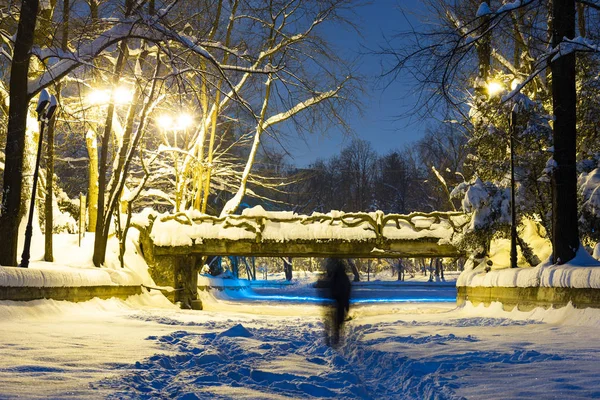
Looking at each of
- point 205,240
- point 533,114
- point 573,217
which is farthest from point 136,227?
point 573,217

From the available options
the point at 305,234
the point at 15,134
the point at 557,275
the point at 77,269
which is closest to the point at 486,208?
the point at 305,234

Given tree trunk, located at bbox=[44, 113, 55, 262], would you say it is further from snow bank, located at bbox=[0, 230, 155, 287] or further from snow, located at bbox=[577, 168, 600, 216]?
snow, located at bbox=[577, 168, 600, 216]

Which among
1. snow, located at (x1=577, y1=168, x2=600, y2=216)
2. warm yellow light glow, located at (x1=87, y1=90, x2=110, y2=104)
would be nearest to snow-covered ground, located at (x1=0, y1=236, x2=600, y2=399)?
snow, located at (x1=577, y1=168, x2=600, y2=216)

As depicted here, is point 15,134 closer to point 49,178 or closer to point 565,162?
point 49,178

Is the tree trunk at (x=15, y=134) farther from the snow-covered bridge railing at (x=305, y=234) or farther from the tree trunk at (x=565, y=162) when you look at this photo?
the snow-covered bridge railing at (x=305, y=234)

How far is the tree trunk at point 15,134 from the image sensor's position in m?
14.1

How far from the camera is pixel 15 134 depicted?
46.2ft

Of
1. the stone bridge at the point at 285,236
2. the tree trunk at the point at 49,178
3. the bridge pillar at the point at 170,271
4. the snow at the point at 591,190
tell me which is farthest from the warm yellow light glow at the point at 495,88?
the bridge pillar at the point at 170,271

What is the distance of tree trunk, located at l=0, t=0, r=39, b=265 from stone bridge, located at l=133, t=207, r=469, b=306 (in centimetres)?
1308

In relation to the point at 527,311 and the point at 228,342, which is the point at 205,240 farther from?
the point at 228,342

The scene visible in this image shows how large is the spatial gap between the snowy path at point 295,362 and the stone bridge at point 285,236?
557 inches

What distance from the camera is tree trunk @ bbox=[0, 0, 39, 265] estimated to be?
14141mm

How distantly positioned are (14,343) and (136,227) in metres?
20.0

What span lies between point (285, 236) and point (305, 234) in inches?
31.0
